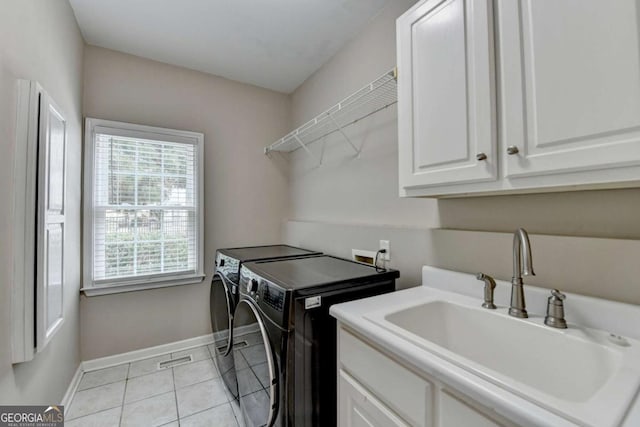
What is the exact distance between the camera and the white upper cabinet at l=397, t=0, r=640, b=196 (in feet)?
2.21

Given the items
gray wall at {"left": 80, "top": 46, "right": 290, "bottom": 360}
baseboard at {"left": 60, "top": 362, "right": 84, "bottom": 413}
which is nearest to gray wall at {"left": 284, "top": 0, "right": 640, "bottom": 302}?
gray wall at {"left": 80, "top": 46, "right": 290, "bottom": 360}

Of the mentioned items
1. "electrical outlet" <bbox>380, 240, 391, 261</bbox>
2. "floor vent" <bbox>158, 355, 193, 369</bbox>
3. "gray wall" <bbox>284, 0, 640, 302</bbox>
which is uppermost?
"gray wall" <bbox>284, 0, 640, 302</bbox>

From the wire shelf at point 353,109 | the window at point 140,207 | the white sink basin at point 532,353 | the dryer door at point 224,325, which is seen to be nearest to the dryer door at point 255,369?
the dryer door at point 224,325

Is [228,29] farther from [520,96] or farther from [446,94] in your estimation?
[520,96]

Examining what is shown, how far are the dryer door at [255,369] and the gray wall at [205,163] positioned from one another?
1.13m

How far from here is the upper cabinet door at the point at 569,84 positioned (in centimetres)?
66

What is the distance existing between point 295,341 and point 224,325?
0.96 meters

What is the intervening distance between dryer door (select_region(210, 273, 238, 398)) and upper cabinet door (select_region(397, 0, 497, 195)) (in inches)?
50.6

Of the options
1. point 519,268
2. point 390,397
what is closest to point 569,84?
point 519,268

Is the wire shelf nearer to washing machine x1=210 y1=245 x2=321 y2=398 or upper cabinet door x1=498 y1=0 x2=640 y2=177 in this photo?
upper cabinet door x1=498 y1=0 x2=640 y2=177

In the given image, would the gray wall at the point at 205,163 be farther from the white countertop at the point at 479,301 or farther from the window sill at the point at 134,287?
the white countertop at the point at 479,301

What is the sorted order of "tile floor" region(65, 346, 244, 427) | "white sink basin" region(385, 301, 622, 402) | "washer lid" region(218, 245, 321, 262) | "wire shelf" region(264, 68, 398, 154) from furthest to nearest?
"washer lid" region(218, 245, 321, 262)
"tile floor" region(65, 346, 244, 427)
"wire shelf" region(264, 68, 398, 154)
"white sink basin" region(385, 301, 622, 402)

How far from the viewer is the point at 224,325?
1850 mm

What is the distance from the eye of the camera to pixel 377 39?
6.05 feet
